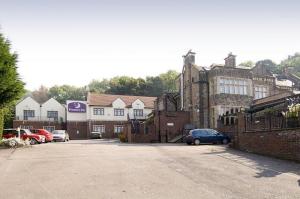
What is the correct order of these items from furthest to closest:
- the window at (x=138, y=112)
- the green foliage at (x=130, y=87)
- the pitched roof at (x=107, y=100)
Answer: the green foliage at (x=130, y=87)
the window at (x=138, y=112)
the pitched roof at (x=107, y=100)

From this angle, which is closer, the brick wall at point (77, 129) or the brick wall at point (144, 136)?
the brick wall at point (144, 136)

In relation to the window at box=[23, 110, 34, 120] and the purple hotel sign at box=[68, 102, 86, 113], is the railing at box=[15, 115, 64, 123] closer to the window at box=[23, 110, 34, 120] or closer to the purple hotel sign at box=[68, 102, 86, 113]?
the window at box=[23, 110, 34, 120]

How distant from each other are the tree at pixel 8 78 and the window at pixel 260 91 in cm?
2630

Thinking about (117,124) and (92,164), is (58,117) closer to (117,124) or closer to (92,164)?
(117,124)

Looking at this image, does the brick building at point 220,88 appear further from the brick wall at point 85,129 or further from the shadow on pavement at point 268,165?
the brick wall at point 85,129

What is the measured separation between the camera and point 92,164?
14578 mm

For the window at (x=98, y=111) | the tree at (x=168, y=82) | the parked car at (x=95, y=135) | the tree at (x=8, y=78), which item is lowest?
the parked car at (x=95, y=135)

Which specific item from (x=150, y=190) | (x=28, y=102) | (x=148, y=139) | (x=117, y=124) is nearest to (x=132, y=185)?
(x=150, y=190)

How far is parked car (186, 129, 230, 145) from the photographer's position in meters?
27.7

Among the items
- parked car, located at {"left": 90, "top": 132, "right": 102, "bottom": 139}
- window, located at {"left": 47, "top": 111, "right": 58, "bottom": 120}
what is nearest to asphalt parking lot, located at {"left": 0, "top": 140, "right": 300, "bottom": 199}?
parked car, located at {"left": 90, "top": 132, "right": 102, "bottom": 139}

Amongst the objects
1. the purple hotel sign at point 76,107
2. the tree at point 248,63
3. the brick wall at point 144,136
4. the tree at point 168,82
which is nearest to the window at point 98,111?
the purple hotel sign at point 76,107

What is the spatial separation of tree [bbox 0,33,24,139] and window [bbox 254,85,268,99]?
26304 mm

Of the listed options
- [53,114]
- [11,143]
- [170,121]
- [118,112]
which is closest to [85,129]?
[118,112]

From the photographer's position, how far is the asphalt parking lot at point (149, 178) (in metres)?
9.55
